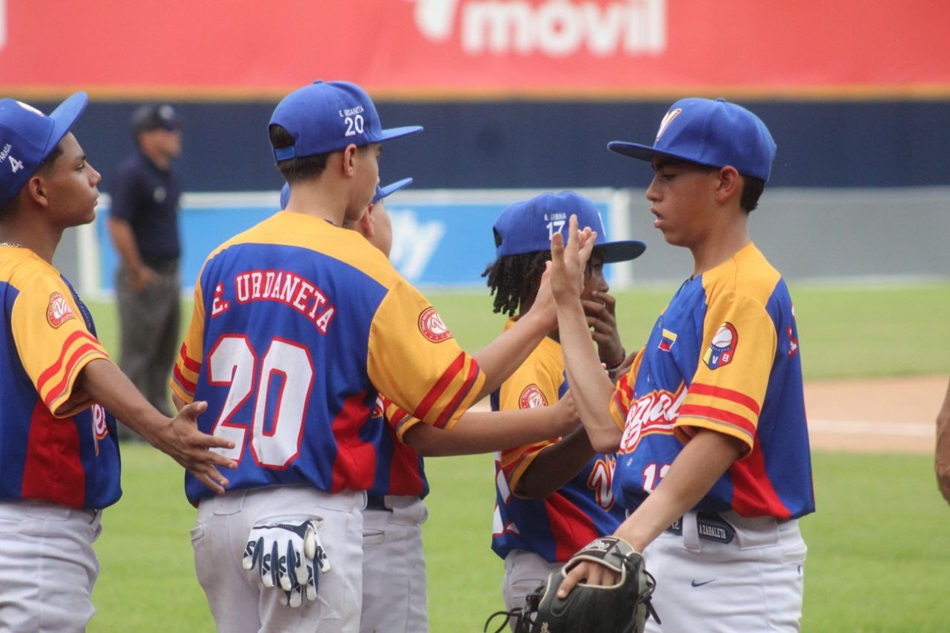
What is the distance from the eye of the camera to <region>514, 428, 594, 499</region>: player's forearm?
11.8 feet

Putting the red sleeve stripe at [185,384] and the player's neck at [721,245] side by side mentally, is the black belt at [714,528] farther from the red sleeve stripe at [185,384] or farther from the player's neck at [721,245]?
the red sleeve stripe at [185,384]

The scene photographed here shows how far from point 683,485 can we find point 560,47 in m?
22.0

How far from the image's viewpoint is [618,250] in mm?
4047

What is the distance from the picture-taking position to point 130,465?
31.8 feet

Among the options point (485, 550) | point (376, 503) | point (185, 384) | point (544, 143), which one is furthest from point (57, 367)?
point (544, 143)

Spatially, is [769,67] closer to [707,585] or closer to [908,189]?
[908,189]

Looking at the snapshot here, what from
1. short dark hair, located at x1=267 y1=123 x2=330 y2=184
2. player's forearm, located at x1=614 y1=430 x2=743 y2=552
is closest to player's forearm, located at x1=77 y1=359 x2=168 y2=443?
short dark hair, located at x1=267 y1=123 x2=330 y2=184

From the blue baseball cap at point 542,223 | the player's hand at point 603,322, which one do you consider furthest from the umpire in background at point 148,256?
the player's hand at point 603,322

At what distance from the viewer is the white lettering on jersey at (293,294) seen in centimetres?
320

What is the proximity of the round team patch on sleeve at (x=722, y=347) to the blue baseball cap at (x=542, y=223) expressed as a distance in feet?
3.19

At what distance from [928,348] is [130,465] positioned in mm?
9559

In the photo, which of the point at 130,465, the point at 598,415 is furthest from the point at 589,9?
the point at 598,415

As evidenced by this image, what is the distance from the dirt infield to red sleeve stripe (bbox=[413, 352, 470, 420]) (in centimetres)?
773

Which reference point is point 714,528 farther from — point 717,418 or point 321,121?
point 321,121
